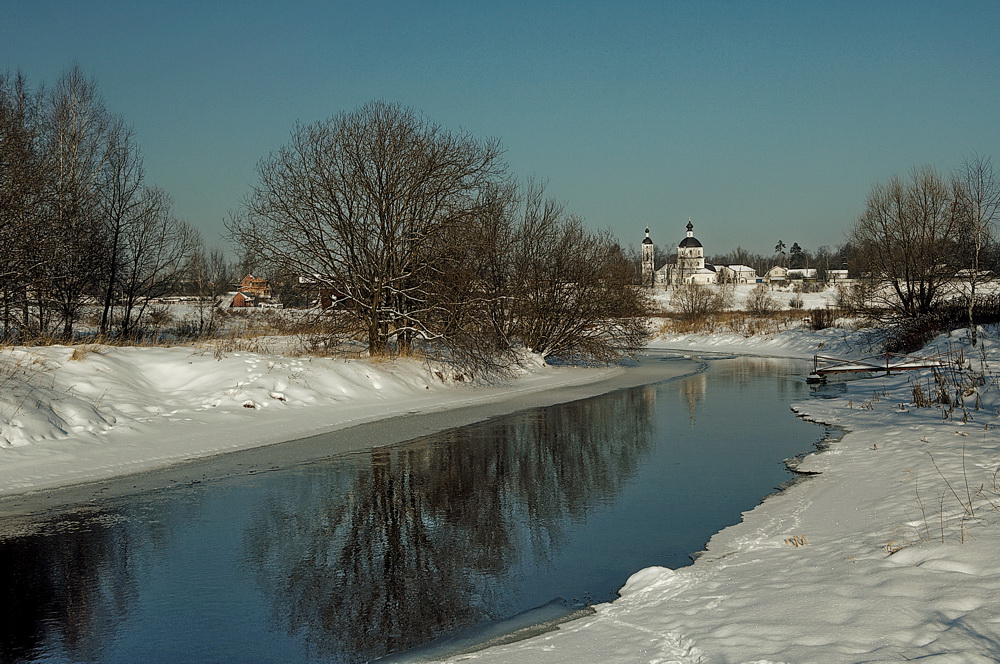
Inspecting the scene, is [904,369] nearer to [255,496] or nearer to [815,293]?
[255,496]

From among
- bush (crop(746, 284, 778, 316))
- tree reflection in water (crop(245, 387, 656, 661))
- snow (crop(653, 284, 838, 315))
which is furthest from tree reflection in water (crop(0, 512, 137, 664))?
snow (crop(653, 284, 838, 315))

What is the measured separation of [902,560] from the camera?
6.76 metres

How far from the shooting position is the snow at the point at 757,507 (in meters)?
5.39

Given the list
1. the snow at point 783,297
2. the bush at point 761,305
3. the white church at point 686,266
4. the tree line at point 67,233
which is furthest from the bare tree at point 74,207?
the white church at point 686,266

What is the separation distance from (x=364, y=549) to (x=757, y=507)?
4.95 meters

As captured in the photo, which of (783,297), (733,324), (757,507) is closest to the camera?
(757,507)

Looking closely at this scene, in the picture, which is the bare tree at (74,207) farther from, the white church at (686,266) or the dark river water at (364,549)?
the white church at (686,266)

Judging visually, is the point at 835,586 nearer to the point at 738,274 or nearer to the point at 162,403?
the point at 162,403

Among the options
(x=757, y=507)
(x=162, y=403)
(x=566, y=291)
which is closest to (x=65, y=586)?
(x=757, y=507)

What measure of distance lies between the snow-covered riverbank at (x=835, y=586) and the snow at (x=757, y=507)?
0.02m

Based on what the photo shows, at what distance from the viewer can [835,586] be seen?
628cm

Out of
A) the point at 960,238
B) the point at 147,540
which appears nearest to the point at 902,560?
the point at 147,540

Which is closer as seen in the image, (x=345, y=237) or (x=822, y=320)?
(x=345, y=237)

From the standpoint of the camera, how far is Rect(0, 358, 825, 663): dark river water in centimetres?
598
